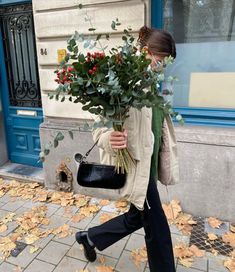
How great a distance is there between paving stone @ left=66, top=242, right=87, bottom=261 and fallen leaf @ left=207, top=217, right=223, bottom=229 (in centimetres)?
140

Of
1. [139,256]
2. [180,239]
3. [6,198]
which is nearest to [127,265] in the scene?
[139,256]

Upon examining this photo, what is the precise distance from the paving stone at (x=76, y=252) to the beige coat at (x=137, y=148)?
1105mm

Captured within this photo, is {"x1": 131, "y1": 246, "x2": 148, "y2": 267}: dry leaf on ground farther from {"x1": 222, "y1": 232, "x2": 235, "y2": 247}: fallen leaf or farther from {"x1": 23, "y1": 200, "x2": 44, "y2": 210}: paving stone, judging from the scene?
{"x1": 23, "y1": 200, "x2": 44, "y2": 210}: paving stone

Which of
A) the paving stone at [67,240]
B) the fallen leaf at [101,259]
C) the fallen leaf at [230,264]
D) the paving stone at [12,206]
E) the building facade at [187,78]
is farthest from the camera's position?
the paving stone at [12,206]

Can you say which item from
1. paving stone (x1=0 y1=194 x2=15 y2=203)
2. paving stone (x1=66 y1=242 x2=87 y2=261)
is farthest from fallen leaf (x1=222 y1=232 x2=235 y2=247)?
paving stone (x1=0 y1=194 x2=15 y2=203)

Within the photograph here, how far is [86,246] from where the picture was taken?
100 inches

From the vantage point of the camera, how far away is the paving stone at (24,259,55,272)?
2.56 m

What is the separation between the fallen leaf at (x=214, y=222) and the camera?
3113 mm

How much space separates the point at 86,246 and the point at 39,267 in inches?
18.6

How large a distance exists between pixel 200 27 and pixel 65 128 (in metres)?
1.97

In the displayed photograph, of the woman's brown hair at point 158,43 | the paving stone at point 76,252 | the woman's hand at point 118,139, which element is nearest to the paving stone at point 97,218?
the paving stone at point 76,252

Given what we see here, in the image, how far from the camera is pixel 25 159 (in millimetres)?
4555

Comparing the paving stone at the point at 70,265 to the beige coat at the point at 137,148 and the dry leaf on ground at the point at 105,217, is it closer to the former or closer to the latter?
the dry leaf on ground at the point at 105,217

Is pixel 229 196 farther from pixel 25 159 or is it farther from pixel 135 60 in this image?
pixel 25 159
